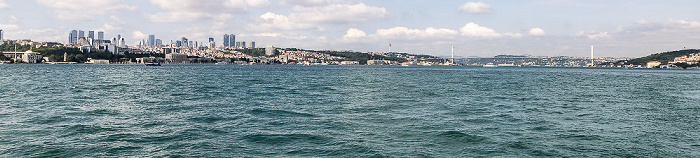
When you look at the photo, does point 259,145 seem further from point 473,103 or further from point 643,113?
point 643,113

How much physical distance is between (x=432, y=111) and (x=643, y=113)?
9056 mm

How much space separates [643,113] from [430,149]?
13748 millimetres

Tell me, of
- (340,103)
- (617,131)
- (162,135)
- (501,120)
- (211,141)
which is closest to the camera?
(211,141)

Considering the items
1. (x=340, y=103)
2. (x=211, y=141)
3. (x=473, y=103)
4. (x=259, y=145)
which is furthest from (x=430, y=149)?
(x=473, y=103)

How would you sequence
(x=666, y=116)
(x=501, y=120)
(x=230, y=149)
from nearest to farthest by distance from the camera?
(x=230, y=149), (x=501, y=120), (x=666, y=116)

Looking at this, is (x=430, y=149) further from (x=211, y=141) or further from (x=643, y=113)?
(x=643, y=113)

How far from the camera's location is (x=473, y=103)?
24062 millimetres

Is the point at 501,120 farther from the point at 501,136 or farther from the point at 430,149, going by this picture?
the point at 430,149

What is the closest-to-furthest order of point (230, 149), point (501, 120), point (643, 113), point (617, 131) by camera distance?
point (230, 149)
point (617, 131)
point (501, 120)
point (643, 113)

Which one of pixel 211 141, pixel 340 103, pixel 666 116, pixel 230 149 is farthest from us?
pixel 340 103

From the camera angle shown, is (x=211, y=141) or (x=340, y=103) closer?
(x=211, y=141)

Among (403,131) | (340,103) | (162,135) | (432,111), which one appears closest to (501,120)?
(432,111)

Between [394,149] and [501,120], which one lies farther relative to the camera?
[501,120]

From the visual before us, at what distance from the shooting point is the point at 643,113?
20.0 m
